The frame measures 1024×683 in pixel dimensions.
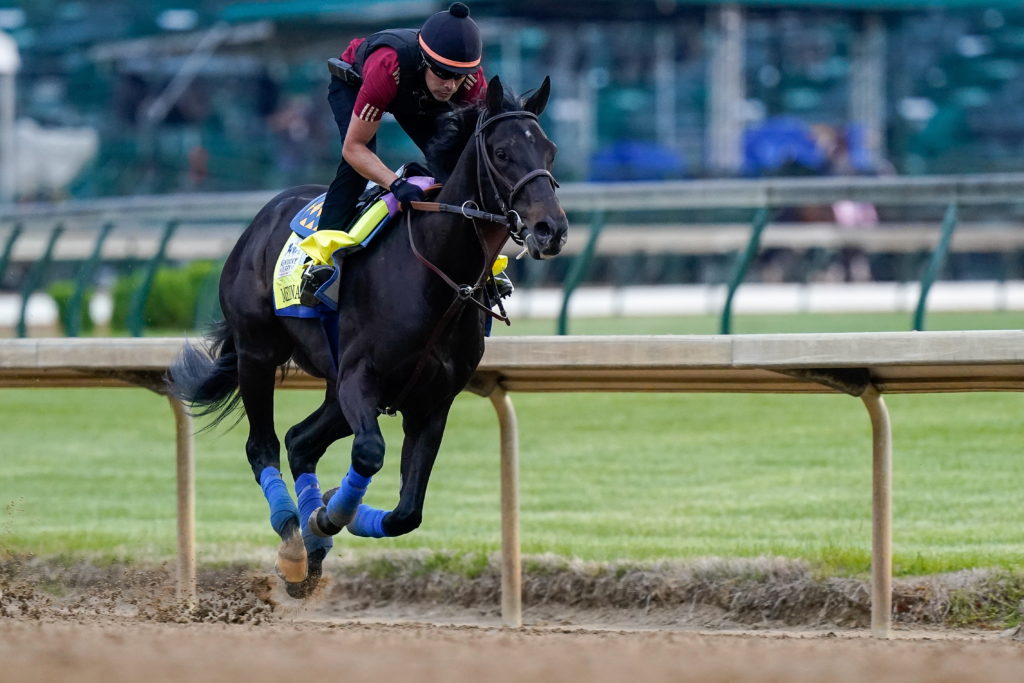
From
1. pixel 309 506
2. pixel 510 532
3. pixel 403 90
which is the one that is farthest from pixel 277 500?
pixel 403 90

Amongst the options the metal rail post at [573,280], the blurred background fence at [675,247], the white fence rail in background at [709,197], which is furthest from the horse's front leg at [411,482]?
the white fence rail in background at [709,197]

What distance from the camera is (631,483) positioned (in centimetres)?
805

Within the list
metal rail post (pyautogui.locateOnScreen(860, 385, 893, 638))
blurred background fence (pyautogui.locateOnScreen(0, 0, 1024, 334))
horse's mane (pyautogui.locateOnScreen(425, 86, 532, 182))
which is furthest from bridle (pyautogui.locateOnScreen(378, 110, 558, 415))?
blurred background fence (pyautogui.locateOnScreen(0, 0, 1024, 334))

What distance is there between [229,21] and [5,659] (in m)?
23.8

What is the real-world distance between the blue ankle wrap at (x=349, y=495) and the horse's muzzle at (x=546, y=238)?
1.10 metres

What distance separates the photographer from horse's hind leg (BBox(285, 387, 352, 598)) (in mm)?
5785

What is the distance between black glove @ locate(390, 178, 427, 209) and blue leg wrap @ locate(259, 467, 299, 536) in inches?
46.3

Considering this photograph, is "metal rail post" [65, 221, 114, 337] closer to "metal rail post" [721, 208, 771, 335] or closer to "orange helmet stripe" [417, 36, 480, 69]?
"metal rail post" [721, 208, 771, 335]

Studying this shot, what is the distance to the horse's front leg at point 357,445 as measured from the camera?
520 cm

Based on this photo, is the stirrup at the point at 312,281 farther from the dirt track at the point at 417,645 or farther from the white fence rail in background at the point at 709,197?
the white fence rail in background at the point at 709,197

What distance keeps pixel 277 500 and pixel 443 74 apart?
1.63 m

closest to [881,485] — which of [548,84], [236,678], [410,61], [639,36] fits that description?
[548,84]

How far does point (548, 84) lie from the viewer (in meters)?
5.08

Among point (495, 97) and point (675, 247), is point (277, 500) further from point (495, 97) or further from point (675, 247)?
point (675, 247)
